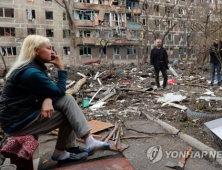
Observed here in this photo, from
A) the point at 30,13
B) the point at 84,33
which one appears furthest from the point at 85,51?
the point at 30,13

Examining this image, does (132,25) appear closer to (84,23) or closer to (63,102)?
(84,23)

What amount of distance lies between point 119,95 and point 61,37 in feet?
97.4

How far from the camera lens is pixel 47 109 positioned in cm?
234

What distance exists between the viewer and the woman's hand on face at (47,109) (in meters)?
2.34

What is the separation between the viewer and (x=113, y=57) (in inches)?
1524

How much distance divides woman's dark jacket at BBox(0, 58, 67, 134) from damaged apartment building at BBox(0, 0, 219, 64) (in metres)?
27.7

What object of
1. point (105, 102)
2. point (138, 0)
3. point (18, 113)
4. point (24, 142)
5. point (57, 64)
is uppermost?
point (138, 0)

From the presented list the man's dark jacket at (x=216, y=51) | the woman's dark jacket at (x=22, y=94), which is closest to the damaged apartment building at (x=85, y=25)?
the man's dark jacket at (x=216, y=51)

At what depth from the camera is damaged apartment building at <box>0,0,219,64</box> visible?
31.5m

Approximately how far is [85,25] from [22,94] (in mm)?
34438

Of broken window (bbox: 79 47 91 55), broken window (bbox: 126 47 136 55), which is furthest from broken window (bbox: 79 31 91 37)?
broken window (bbox: 126 47 136 55)

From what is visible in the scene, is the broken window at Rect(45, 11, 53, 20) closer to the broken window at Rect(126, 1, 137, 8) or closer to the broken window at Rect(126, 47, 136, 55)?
the broken window at Rect(126, 1, 137, 8)

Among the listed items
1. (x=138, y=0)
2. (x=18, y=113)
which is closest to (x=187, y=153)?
(x=18, y=113)

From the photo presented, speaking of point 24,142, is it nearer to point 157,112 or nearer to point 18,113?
point 18,113
